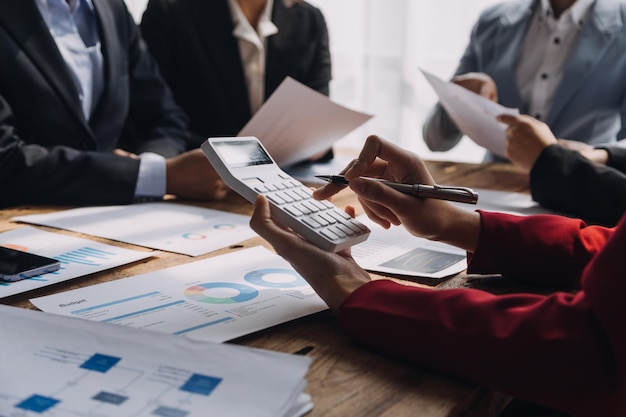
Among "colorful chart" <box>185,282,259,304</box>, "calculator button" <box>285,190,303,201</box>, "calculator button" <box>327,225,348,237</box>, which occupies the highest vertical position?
"calculator button" <box>285,190,303,201</box>

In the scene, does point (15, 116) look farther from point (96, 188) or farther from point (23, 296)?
point (23, 296)

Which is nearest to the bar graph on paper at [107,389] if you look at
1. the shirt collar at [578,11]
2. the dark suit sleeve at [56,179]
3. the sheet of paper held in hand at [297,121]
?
the dark suit sleeve at [56,179]

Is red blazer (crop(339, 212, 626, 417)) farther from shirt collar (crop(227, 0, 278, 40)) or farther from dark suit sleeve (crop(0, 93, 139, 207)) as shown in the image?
shirt collar (crop(227, 0, 278, 40))

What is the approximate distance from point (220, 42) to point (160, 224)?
3.05 feet

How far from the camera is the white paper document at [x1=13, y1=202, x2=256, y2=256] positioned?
2.90 ft

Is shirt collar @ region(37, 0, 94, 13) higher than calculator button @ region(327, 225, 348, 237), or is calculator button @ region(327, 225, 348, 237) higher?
shirt collar @ region(37, 0, 94, 13)

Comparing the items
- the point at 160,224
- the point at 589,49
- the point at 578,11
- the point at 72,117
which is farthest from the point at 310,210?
the point at 578,11

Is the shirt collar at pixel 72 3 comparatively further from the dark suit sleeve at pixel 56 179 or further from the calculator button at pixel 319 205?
the calculator button at pixel 319 205

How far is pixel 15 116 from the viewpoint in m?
1.25

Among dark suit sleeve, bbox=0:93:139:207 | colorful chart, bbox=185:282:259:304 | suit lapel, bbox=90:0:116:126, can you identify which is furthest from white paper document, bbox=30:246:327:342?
suit lapel, bbox=90:0:116:126

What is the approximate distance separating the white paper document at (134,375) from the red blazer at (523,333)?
0.11 meters

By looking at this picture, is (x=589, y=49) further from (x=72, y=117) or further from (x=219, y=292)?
(x=219, y=292)

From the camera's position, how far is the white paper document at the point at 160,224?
88 centimetres

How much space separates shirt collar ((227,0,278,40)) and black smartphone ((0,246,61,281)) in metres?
1.15
